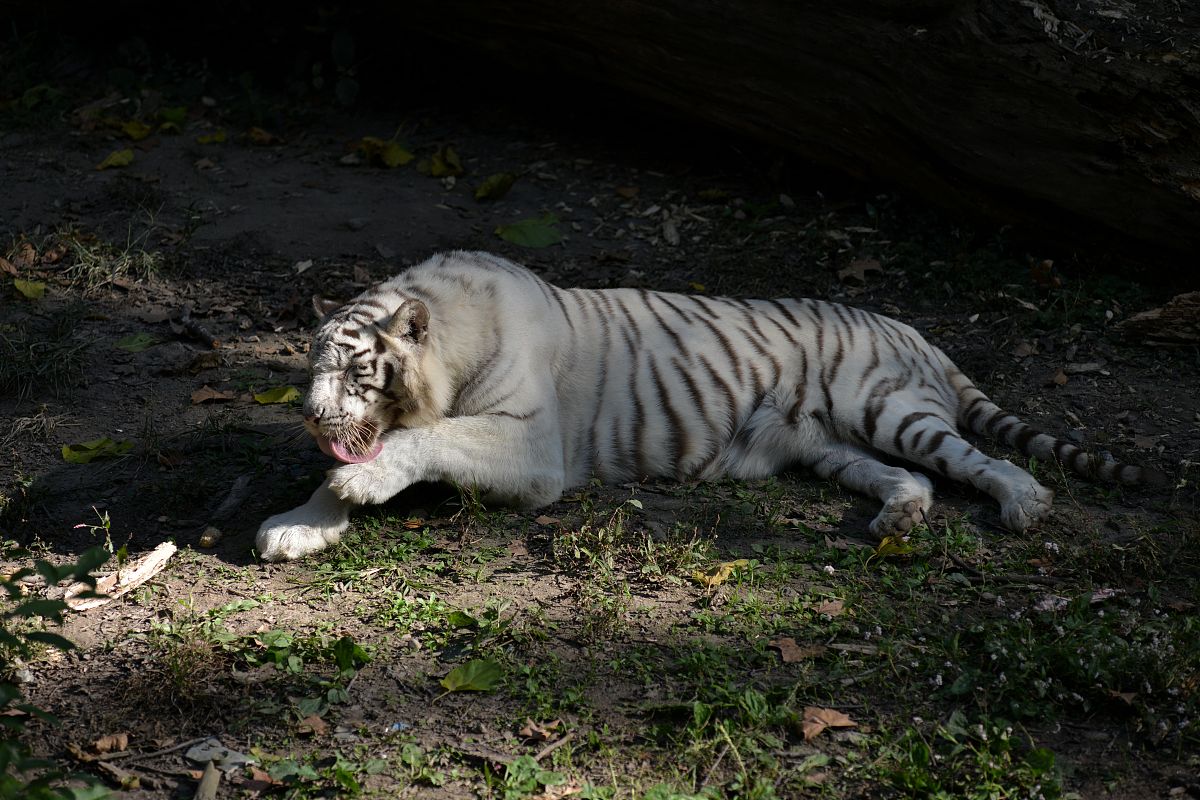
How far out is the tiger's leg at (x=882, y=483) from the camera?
3.58 m

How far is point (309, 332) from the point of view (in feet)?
16.5

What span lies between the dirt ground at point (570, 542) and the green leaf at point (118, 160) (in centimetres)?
6

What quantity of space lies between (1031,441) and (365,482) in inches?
94.5

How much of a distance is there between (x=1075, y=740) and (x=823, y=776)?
0.63 meters

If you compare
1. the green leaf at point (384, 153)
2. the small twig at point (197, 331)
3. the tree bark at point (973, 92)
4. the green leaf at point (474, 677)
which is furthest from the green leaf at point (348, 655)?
the green leaf at point (384, 153)

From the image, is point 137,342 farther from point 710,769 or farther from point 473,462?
point 710,769

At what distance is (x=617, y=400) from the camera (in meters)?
4.06

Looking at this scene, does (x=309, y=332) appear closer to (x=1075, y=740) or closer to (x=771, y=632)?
(x=771, y=632)

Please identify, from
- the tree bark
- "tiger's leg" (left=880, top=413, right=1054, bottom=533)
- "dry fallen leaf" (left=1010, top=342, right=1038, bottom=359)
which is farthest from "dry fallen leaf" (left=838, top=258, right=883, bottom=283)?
"tiger's leg" (left=880, top=413, right=1054, bottom=533)

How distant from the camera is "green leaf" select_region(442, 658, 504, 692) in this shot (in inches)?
109

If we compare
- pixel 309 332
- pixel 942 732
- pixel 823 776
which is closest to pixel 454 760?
pixel 823 776

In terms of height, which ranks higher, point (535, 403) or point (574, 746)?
point (535, 403)

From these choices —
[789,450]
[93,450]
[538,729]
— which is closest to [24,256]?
[93,450]

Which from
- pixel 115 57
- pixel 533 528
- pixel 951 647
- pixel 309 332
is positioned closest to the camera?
pixel 951 647
